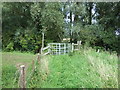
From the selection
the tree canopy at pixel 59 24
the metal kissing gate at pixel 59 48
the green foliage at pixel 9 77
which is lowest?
the green foliage at pixel 9 77

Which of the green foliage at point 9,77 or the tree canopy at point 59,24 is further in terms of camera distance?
the tree canopy at point 59,24

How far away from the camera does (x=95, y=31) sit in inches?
283

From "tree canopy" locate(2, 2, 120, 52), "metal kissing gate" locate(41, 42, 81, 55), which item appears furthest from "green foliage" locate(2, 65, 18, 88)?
"metal kissing gate" locate(41, 42, 81, 55)

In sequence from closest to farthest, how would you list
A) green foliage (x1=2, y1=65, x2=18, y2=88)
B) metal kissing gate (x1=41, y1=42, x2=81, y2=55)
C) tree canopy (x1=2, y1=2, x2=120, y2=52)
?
green foliage (x1=2, y1=65, x2=18, y2=88), tree canopy (x1=2, y1=2, x2=120, y2=52), metal kissing gate (x1=41, y1=42, x2=81, y2=55)

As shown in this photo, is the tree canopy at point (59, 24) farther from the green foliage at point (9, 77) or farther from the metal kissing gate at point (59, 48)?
the green foliage at point (9, 77)

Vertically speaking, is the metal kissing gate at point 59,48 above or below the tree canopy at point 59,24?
below

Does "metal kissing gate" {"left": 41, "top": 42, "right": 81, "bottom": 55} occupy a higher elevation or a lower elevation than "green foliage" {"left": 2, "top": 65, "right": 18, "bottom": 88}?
higher

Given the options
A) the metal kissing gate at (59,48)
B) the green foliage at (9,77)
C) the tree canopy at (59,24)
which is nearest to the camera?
the green foliage at (9,77)

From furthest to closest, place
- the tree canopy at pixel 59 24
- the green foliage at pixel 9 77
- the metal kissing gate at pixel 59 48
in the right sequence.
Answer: the metal kissing gate at pixel 59 48 < the tree canopy at pixel 59 24 < the green foliage at pixel 9 77

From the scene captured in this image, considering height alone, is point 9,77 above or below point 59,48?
below

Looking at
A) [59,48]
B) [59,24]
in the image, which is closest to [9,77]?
[59,48]

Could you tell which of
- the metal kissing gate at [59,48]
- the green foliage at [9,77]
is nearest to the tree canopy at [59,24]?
the metal kissing gate at [59,48]

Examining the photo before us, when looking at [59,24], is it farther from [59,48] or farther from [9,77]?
[9,77]

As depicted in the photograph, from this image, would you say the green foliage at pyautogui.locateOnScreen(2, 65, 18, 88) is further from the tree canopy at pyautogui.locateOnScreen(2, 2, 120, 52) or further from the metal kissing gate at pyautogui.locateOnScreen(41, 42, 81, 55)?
the metal kissing gate at pyautogui.locateOnScreen(41, 42, 81, 55)
